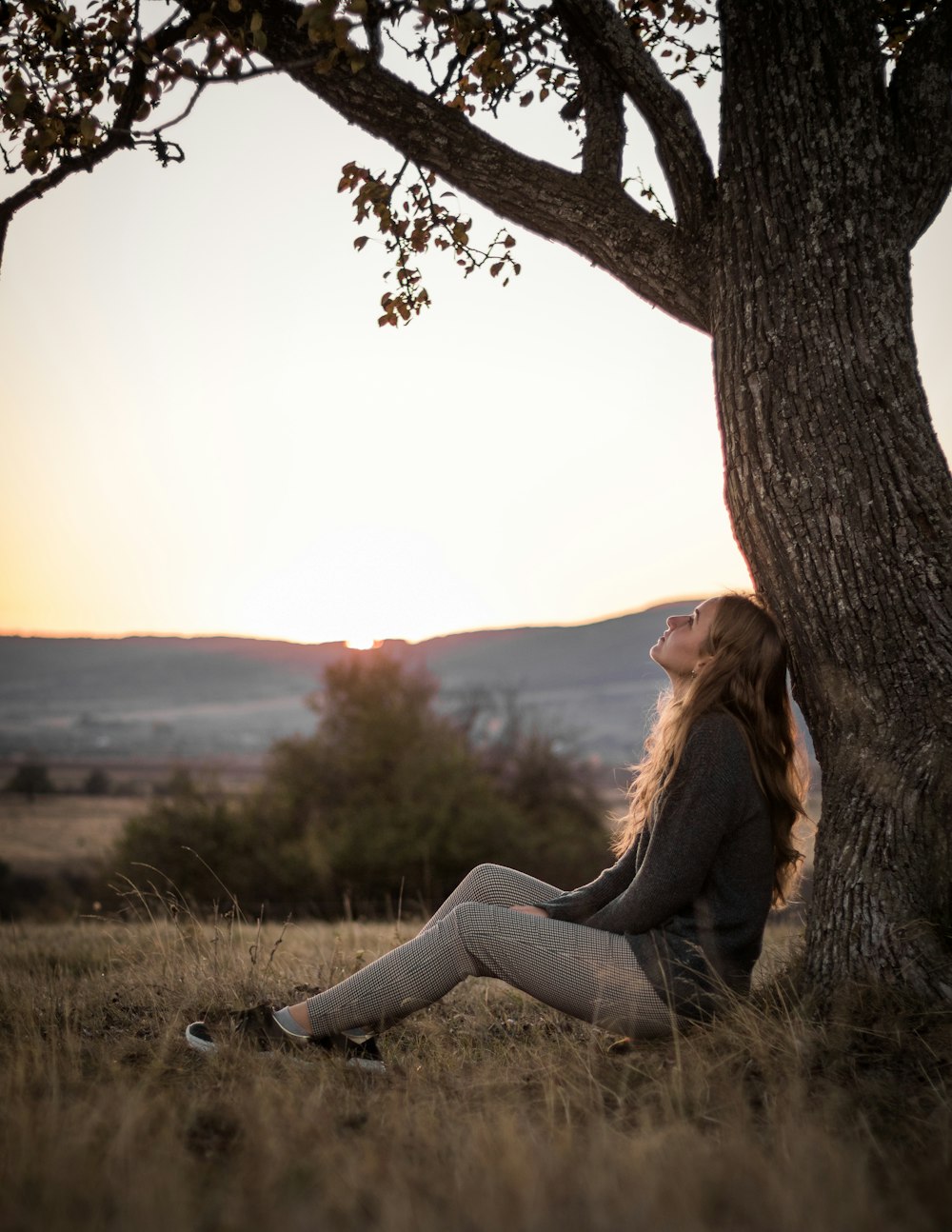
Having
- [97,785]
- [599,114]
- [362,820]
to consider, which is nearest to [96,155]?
[599,114]

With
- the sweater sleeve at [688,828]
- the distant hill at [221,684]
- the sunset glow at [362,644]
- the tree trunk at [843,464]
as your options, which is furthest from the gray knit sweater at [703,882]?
the distant hill at [221,684]

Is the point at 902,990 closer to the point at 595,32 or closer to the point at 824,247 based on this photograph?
the point at 824,247

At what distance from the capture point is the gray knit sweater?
10.6ft

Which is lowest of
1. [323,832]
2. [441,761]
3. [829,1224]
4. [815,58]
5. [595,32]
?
[323,832]

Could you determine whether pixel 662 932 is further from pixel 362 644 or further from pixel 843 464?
pixel 362 644

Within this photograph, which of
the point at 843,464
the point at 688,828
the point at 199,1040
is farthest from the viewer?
the point at 843,464

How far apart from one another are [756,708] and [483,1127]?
173 centimetres

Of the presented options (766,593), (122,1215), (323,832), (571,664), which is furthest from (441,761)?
(571,664)

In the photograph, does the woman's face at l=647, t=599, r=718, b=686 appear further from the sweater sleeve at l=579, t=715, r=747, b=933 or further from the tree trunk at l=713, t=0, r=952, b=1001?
the sweater sleeve at l=579, t=715, r=747, b=933

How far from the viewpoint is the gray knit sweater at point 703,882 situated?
323 cm

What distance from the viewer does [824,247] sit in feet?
11.6

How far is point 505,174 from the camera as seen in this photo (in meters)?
3.90

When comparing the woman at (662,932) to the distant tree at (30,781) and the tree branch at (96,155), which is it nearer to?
the tree branch at (96,155)

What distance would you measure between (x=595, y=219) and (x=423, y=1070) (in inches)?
127
